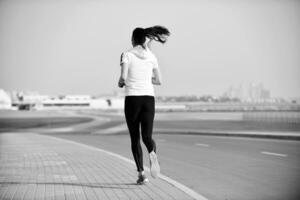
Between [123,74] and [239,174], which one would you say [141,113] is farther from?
[239,174]

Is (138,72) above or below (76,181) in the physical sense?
above

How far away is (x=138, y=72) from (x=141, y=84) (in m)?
0.17

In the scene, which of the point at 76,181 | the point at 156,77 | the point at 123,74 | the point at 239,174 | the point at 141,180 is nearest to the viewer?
the point at 123,74

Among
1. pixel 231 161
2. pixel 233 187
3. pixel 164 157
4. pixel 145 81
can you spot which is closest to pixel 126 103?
pixel 145 81

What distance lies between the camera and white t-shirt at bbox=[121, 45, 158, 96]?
6.81 m

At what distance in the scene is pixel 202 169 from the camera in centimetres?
978

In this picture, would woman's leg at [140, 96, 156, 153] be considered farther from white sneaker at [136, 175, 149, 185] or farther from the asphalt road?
the asphalt road

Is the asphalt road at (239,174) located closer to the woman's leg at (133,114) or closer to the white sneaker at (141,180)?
the white sneaker at (141,180)

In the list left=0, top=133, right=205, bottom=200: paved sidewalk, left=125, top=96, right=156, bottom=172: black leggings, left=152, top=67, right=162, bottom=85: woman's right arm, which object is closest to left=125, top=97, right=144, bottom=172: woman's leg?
left=125, top=96, right=156, bottom=172: black leggings

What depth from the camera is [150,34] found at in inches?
272

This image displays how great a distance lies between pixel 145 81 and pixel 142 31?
2.36ft

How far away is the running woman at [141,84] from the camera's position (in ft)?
22.2

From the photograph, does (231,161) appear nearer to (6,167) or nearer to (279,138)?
(6,167)

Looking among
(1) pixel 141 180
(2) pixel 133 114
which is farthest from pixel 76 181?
(2) pixel 133 114
